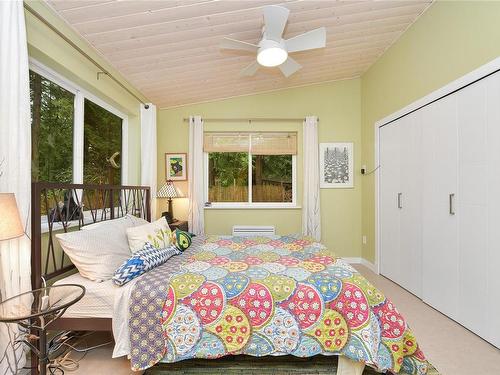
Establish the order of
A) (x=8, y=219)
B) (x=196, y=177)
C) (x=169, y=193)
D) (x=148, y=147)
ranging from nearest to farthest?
1. (x=8, y=219)
2. (x=148, y=147)
3. (x=169, y=193)
4. (x=196, y=177)

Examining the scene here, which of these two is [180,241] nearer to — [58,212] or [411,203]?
[58,212]

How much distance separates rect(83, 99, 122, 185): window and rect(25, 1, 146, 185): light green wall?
19 centimetres

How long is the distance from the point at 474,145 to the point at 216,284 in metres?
2.36

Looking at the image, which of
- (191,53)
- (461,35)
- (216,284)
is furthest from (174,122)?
(461,35)

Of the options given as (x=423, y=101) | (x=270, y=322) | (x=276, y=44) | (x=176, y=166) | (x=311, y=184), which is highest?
(x=276, y=44)

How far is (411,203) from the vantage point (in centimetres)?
301

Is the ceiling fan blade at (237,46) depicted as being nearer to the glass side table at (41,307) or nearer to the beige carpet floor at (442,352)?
the glass side table at (41,307)

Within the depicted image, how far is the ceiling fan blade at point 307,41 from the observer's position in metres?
2.26

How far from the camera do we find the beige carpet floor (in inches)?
68.3

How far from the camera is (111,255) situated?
1931 millimetres

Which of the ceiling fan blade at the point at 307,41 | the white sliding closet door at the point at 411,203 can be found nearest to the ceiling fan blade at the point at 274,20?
the ceiling fan blade at the point at 307,41

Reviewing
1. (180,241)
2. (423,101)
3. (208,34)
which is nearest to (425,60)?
(423,101)

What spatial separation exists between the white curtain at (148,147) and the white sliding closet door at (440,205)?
3339 millimetres

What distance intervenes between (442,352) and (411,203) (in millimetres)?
1574
